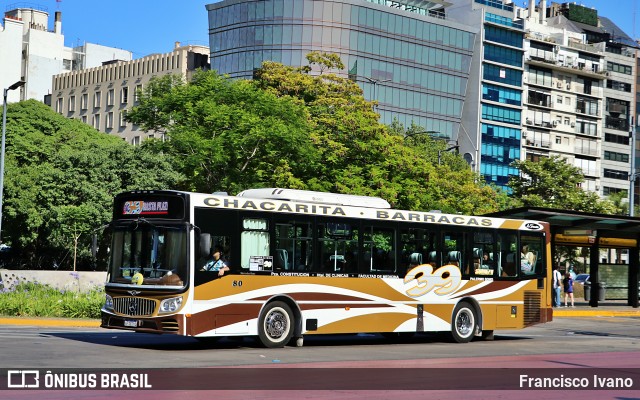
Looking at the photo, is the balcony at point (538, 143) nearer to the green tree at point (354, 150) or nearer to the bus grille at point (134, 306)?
the green tree at point (354, 150)

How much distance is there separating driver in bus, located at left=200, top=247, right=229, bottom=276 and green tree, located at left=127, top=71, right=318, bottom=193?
2556 centimetres

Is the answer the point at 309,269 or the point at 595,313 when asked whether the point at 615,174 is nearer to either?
the point at 595,313

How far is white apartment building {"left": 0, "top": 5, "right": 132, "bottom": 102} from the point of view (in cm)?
12888

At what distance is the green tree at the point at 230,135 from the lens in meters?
45.8

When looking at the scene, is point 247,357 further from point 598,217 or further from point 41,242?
point 41,242

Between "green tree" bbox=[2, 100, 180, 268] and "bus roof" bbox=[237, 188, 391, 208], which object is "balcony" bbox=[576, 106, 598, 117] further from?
"bus roof" bbox=[237, 188, 391, 208]

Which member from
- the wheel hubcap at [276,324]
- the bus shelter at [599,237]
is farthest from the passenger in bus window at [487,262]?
the bus shelter at [599,237]

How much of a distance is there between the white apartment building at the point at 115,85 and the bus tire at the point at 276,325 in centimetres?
9606

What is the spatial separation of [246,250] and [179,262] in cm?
155

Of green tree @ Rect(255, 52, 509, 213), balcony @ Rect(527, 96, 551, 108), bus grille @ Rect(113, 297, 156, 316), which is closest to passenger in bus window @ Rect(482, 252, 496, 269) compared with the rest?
bus grille @ Rect(113, 297, 156, 316)

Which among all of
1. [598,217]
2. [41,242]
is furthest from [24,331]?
[41,242]

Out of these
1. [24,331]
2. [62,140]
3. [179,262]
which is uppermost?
[62,140]

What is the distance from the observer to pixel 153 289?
1906 centimetres

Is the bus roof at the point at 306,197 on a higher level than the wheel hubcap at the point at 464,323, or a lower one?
higher
